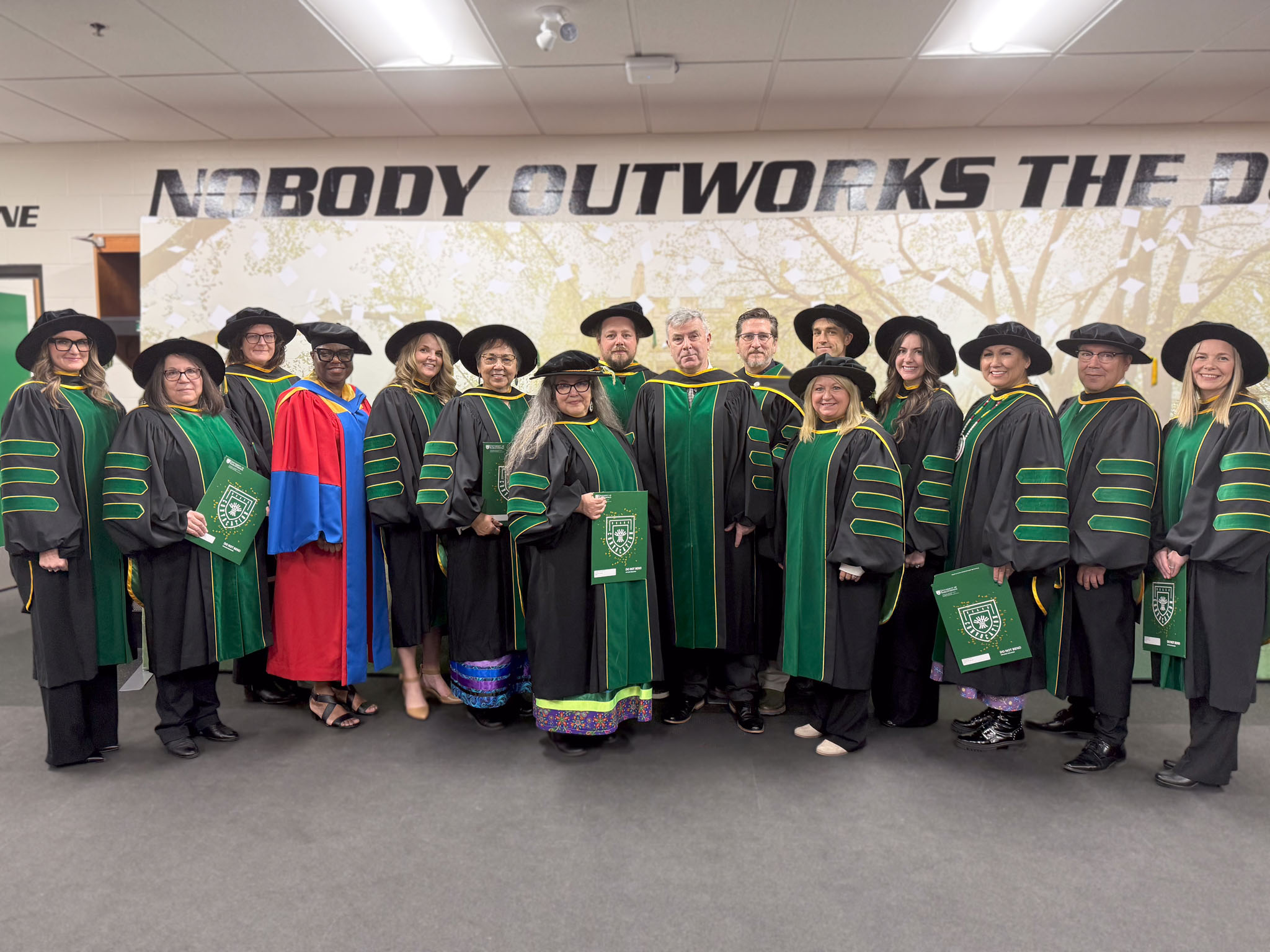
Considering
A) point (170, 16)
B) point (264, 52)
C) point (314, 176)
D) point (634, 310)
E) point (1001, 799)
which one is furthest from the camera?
point (314, 176)

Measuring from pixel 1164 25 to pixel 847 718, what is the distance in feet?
12.0

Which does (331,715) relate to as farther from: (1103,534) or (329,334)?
(1103,534)

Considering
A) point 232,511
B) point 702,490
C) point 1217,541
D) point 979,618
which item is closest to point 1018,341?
point 1217,541

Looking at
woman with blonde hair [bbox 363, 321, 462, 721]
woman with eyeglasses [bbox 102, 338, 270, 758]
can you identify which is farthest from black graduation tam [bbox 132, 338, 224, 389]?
woman with blonde hair [bbox 363, 321, 462, 721]

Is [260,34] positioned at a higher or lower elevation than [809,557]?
higher

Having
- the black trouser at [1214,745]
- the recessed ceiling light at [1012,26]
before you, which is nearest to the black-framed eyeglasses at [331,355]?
the recessed ceiling light at [1012,26]

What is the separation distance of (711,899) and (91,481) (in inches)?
107

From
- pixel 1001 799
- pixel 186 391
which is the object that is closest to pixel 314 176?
pixel 186 391

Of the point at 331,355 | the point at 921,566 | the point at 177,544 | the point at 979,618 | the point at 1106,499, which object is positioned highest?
the point at 331,355

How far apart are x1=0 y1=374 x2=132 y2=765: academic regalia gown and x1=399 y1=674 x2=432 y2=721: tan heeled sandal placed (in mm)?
1111

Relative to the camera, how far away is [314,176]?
5582 millimetres

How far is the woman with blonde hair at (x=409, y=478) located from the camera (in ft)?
11.3

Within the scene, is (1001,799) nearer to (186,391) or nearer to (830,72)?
(186,391)

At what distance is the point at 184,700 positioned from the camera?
3301mm
